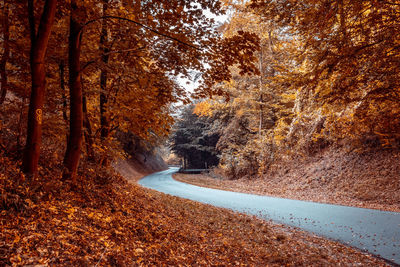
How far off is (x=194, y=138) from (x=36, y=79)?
2795cm

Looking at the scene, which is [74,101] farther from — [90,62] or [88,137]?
[88,137]

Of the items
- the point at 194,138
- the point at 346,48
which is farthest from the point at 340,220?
the point at 194,138

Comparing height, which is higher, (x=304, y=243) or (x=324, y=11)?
(x=324, y=11)

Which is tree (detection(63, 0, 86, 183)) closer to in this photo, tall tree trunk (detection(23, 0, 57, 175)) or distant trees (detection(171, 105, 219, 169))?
tall tree trunk (detection(23, 0, 57, 175))

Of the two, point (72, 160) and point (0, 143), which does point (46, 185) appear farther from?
point (0, 143)

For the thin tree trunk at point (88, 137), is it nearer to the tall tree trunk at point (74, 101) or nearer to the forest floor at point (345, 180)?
the tall tree trunk at point (74, 101)

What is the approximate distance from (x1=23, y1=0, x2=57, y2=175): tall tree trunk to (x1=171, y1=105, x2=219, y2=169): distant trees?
26.1 m

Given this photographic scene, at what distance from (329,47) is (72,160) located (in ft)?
22.0

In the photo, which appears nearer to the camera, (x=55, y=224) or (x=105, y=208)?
(x=55, y=224)

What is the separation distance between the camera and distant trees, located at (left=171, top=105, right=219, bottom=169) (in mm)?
30578

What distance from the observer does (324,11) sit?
5289 millimetres

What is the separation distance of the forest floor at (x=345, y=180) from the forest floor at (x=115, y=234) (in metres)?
4.78

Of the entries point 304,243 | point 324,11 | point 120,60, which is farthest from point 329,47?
point 120,60

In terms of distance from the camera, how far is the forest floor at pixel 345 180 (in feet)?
30.1
